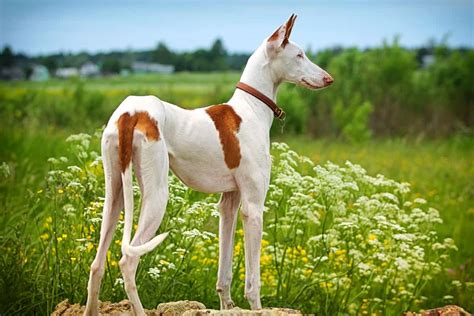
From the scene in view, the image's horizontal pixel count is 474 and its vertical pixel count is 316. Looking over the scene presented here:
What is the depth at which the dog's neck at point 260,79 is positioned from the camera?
5.70 m

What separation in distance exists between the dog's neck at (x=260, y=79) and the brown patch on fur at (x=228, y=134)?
0.26 m

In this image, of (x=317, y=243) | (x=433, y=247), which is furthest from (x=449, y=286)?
(x=317, y=243)

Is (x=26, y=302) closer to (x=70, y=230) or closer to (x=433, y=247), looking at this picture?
(x=70, y=230)

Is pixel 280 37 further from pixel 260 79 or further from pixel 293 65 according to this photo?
pixel 260 79

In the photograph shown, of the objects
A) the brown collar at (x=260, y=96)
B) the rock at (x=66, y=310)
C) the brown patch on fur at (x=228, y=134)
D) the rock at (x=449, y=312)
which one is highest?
the brown collar at (x=260, y=96)

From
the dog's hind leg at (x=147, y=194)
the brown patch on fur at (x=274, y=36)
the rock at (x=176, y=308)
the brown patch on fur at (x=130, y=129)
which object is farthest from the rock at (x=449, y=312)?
the brown patch on fur at (x=130, y=129)

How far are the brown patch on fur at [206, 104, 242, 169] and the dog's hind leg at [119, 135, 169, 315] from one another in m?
0.49

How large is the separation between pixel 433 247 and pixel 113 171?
3.68 m

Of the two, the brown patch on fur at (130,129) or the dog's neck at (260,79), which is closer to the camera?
the brown patch on fur at (130,129)

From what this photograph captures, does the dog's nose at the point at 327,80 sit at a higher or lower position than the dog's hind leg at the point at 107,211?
higher

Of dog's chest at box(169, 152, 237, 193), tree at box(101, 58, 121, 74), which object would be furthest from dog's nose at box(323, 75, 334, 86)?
tree at box(101, 58, 121, 74)

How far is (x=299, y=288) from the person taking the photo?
7.51m

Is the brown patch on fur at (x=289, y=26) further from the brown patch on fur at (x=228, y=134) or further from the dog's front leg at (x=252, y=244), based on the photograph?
the dog's front leg at (x=252, y=244)

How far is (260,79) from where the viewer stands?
5.74 meters
